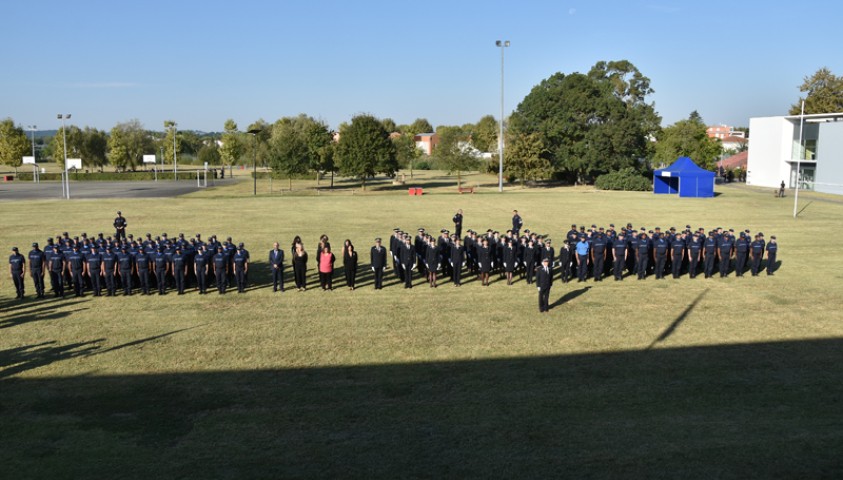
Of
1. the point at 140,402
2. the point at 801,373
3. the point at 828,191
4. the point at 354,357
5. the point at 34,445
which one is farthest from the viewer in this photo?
the point at 828,191

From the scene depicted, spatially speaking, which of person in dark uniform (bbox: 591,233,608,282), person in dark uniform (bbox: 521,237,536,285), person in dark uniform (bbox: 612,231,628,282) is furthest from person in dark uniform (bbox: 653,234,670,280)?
person in dark uniform (bbox: 521,237,536,285)

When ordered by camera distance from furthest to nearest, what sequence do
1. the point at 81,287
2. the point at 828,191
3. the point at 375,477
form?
the point at 828,191
the point at 81,287
the point at 375,477

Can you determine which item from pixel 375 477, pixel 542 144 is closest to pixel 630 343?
pixel 375 477

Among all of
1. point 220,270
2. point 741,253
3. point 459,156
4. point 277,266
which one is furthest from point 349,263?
point 459,156

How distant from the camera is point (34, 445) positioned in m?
8.61

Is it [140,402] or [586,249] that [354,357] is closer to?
[140,402]

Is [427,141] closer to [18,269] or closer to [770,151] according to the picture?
[770,151]

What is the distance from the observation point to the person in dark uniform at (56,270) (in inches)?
661

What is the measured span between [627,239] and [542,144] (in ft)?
131

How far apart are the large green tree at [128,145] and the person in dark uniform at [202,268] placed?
8195 cm

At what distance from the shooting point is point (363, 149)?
184 feet

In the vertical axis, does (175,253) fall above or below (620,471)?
above

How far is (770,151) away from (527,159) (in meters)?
23.9

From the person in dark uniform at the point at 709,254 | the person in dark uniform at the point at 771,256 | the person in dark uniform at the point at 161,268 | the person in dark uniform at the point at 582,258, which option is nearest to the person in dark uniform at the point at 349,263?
the person in dark uniform at the point at 161,268
